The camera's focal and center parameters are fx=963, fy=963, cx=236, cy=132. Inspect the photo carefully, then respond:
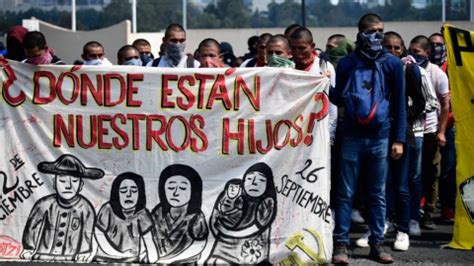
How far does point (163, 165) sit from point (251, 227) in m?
0.83

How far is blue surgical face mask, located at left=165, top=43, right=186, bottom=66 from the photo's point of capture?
8945mm

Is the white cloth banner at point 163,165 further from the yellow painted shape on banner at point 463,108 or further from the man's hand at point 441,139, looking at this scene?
the man's hand at point 441,139

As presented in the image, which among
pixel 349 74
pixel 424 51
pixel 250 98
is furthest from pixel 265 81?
pixel 424 51

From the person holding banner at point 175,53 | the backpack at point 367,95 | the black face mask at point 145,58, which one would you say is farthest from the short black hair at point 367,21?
the black face mask at point 145,58

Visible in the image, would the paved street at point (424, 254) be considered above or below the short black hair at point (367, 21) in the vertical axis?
below

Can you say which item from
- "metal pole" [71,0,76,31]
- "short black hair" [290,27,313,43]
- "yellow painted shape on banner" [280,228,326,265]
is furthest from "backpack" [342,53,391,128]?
"metal pole" [71,0,76,31]

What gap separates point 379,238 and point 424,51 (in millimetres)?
2270

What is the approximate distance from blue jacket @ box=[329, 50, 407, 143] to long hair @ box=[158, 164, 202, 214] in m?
1.27

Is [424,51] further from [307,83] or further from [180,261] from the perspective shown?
[180,261]

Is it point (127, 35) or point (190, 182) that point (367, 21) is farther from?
point (127, 35)

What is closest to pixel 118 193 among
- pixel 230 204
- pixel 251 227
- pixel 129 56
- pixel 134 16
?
pixel 230 204

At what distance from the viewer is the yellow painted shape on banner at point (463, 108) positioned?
320 inches

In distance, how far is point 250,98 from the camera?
7375 millimetres

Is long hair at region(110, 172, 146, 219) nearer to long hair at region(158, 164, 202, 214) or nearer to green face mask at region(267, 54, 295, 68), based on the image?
long hair at region(158, 164, 202, 214)
